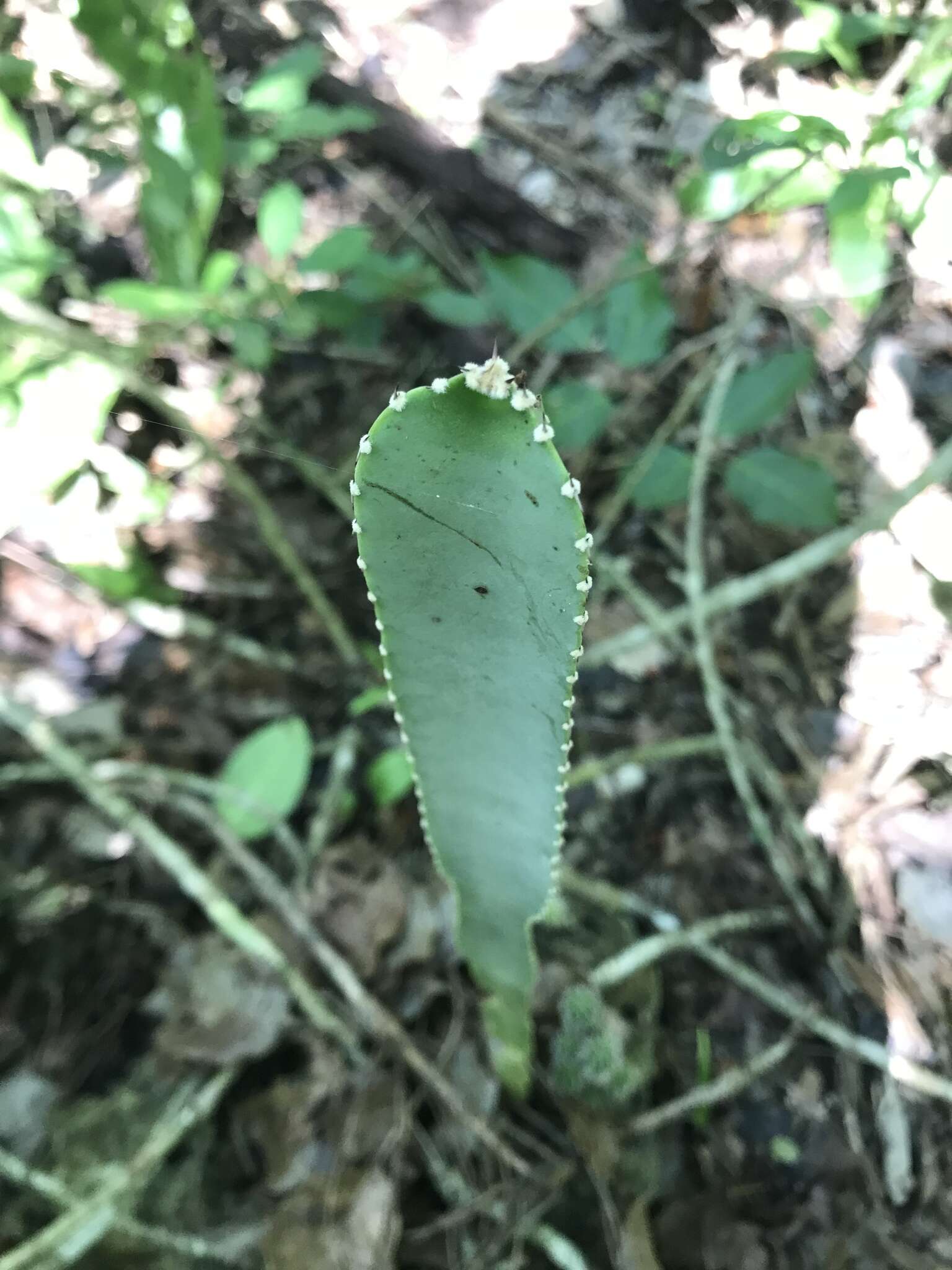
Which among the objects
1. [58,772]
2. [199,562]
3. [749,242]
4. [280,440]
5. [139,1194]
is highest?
[749,242]

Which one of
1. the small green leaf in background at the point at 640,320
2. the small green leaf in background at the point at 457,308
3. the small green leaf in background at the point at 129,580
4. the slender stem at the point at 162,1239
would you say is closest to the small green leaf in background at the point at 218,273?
the small green leaf in background at the point at 457,308

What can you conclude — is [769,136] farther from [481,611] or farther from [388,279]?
[388,279]

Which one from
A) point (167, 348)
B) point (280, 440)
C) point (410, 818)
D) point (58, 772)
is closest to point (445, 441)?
point (410, 818)

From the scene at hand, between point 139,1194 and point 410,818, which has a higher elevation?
point 410,818

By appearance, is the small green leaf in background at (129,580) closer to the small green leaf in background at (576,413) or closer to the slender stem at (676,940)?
the small green leaf in background at (576,413)

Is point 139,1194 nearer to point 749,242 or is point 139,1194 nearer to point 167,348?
point 167,348

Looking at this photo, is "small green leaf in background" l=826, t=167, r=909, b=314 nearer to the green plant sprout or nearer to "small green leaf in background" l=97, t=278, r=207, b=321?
the green plant sprout
